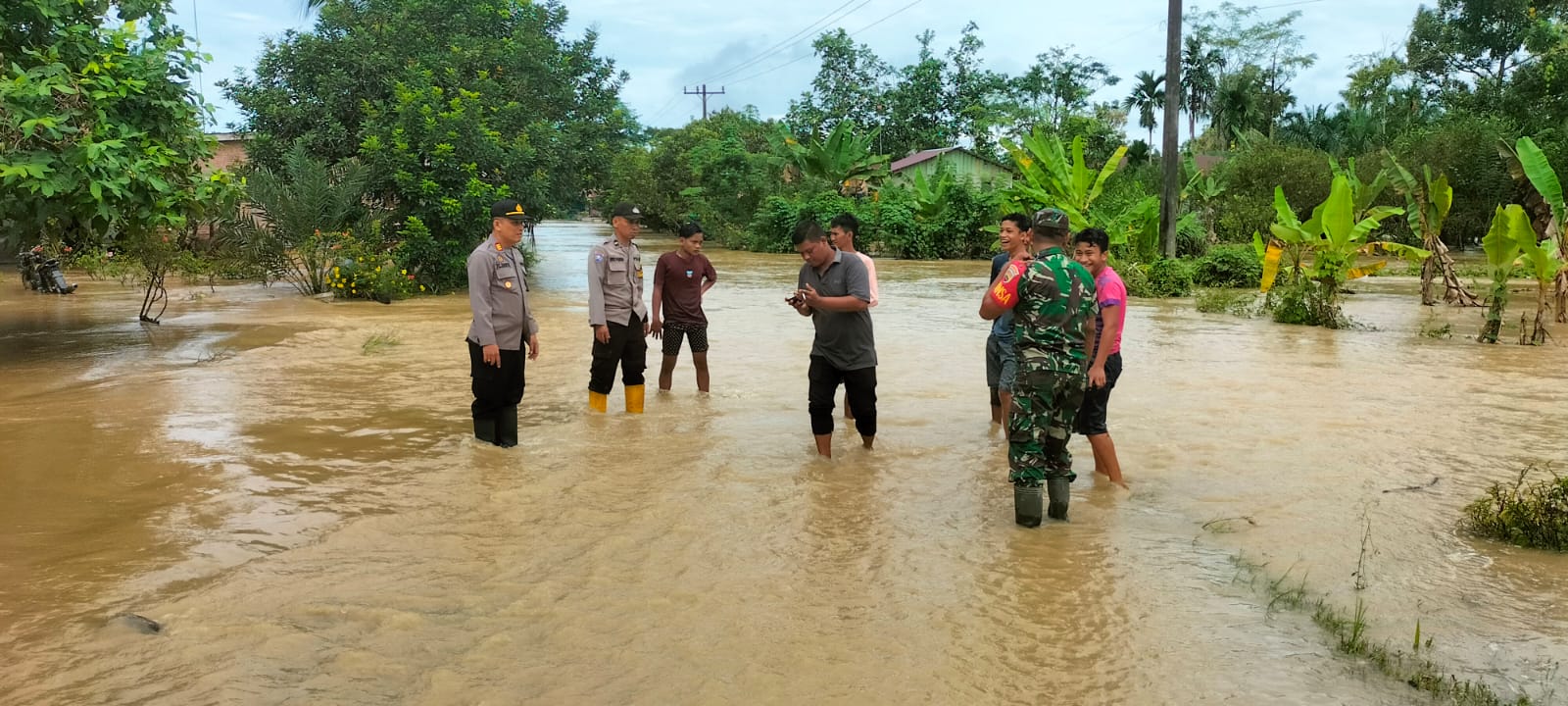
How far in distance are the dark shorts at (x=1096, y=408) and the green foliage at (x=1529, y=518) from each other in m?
1.86

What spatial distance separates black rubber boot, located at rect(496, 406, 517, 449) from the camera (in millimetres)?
7355

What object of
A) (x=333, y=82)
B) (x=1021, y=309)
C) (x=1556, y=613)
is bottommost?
(x=1556, y=613)

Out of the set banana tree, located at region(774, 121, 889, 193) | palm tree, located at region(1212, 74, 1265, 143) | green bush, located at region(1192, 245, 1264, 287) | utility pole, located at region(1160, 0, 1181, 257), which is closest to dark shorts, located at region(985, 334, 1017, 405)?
utility pole, located at region(1160, 0, 1181, 257)

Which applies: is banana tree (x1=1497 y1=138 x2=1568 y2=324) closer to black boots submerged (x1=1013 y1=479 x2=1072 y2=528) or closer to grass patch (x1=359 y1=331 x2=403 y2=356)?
black boots submerged (x1=1013 y1=479 x2=1072 y2=528)

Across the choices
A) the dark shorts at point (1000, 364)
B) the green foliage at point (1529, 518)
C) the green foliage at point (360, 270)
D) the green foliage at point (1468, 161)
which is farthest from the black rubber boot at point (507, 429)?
the green foliage at point (1468, 161)

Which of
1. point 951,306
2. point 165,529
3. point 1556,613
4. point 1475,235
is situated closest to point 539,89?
point 951,306

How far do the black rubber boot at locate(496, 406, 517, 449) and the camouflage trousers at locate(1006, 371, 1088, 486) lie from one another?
11.2 feet

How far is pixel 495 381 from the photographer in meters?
7.15

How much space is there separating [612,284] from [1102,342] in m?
3.79

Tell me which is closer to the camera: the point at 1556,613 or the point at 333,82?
the point at 1556,613

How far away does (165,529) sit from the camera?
5.54m

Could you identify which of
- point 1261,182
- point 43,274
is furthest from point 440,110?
point 1261,182

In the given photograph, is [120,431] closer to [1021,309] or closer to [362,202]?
[1021,309]

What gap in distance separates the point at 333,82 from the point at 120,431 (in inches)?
583
